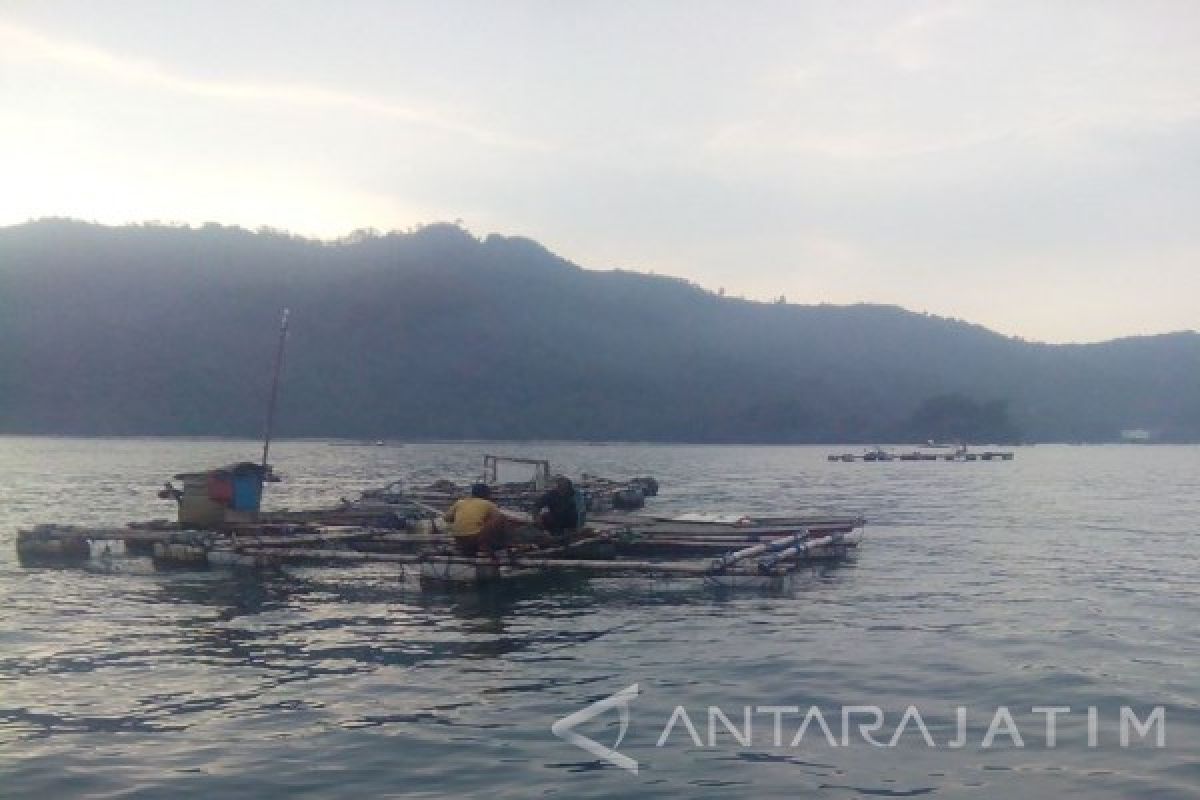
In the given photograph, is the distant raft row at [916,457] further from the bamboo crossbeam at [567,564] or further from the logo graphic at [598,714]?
the logo graphic at [598,714]

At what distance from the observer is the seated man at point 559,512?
24094mm

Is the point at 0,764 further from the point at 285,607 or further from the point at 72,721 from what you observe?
the point at 285,607

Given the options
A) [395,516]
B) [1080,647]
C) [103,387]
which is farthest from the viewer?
[103,387]

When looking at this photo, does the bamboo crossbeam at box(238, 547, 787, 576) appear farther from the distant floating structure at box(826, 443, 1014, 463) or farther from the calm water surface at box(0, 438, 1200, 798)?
the distant floating structure at box(826, 443, 1014, 463)

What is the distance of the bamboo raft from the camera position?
69.4ft

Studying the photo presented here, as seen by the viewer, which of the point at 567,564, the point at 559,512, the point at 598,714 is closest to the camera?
the point at 598,714

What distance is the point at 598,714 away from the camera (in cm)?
1250

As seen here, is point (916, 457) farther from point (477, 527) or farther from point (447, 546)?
point (477, 527)

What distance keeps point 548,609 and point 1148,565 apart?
16071mm

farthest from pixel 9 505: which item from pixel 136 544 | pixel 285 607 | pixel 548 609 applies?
pixel 548 609

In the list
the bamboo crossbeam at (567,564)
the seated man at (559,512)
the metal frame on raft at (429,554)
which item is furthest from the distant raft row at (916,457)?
the bamboo crossbeam at (567,564)

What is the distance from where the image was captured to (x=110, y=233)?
171m

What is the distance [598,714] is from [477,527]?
31.1 ft

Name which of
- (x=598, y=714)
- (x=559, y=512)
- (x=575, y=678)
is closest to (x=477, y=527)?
(x=559, y=512)
